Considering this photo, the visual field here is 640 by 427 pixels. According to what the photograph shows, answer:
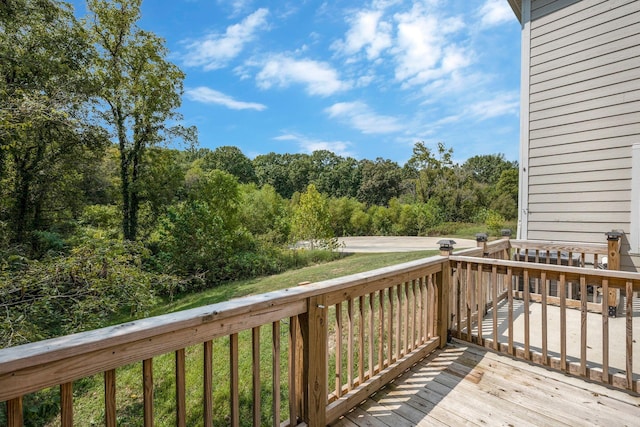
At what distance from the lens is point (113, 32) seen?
422 inches

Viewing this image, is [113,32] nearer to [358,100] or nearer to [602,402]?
[358,100]

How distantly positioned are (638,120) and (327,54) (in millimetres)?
9402

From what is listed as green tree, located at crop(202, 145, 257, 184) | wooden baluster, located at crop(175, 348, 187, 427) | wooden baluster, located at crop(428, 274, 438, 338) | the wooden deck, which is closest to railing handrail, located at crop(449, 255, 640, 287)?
wooden baluster, located at crop(428, 274, 438, 338)

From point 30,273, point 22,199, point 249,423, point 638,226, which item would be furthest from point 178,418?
point 22,199

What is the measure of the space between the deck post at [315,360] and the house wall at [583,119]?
456cm

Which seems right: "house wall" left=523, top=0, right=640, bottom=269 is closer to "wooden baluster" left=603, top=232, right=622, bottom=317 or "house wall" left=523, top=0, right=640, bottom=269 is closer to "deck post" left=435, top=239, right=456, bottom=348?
"wooden baluster" left=603, top=232, right=622, bottom=317

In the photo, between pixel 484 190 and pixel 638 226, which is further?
pixel 484 190

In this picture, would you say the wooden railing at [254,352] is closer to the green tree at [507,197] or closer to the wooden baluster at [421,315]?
the wooden baluster at [421,315]

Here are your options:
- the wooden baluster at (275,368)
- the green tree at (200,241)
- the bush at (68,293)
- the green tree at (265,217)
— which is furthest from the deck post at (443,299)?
the green tree at (265,217)

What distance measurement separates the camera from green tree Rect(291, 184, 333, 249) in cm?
1195

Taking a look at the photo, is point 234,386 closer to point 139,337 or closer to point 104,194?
point 139,337

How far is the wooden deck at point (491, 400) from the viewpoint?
6.33 feet

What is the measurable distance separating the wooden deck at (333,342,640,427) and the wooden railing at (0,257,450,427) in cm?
14

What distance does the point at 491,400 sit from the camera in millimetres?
2121
